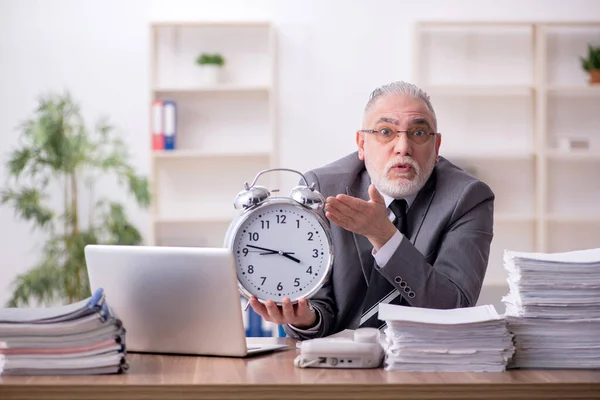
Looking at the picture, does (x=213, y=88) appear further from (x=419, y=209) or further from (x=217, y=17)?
(x=419, y=209)

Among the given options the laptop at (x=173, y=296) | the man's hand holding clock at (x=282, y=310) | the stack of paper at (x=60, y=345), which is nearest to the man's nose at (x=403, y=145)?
the man's hand holding clock at (x=282, y=310)

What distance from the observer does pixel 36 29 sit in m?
5.59

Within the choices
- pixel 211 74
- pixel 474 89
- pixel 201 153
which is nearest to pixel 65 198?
pixel 201 153

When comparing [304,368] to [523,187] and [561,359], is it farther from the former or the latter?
[523,187]

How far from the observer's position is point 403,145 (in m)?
2.40

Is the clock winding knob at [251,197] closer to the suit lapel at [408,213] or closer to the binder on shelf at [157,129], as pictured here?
the suit lapel at [408,213]

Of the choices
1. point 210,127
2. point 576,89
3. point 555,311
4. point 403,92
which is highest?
point 576,89

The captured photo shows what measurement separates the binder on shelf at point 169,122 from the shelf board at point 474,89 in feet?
5.19

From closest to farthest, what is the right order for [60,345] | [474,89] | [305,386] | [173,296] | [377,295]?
1. [305,386]
2. [60,345]
3. [173,296]
4. [377,295]
5. [474,89]

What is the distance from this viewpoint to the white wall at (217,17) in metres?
5.58

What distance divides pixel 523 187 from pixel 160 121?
7.81 ft

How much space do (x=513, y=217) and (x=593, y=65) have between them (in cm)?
109

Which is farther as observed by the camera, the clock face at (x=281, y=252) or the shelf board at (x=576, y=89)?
the shelf board at (x=576, y=89)

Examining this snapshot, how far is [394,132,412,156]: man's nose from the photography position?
2.40m
